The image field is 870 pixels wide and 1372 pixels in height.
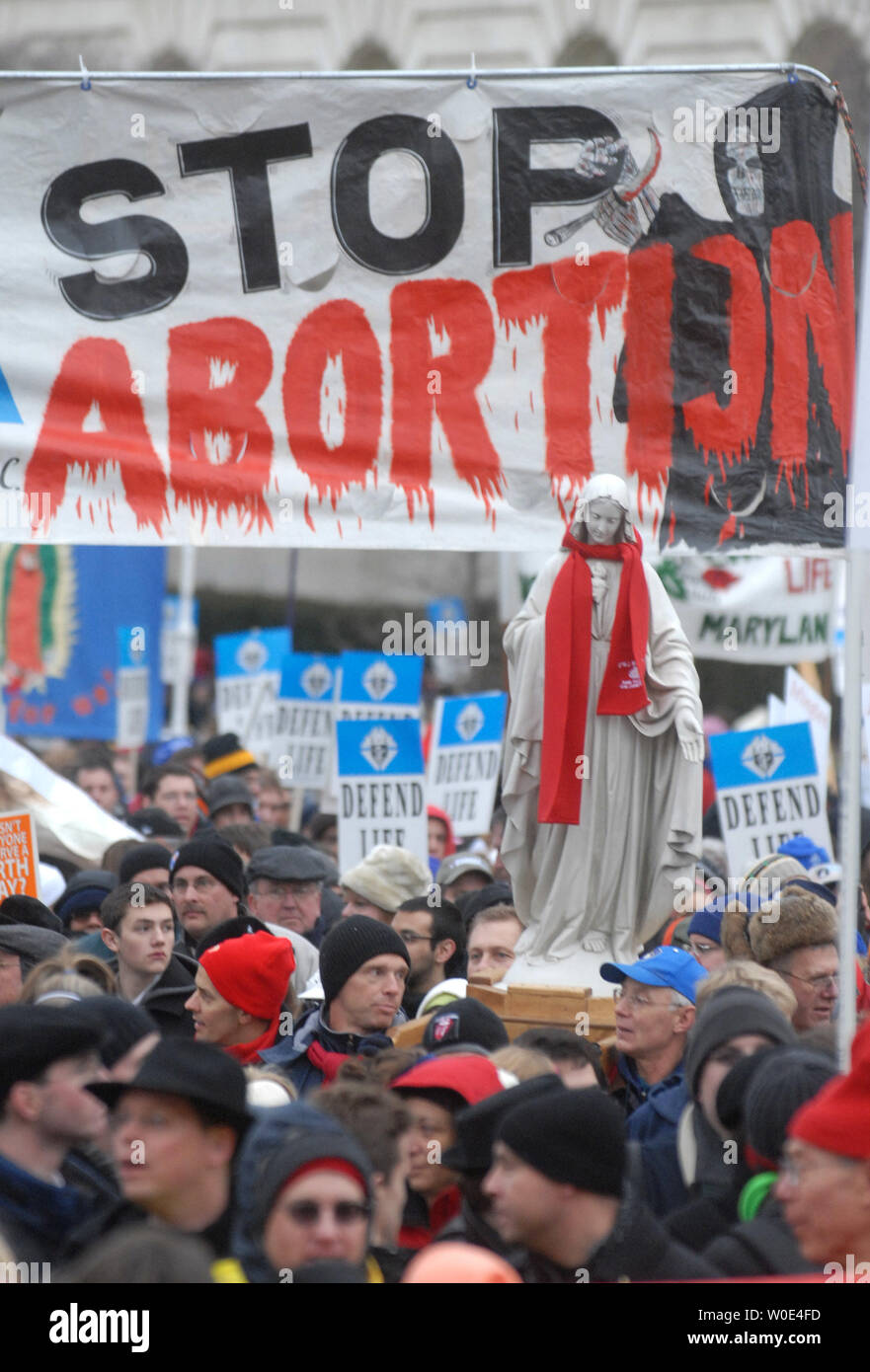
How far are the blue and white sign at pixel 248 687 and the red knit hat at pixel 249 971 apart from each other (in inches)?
354

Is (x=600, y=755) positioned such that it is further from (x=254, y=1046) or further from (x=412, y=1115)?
(x=412, y=1115)

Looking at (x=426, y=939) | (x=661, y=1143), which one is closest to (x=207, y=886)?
(x=426, y=939)

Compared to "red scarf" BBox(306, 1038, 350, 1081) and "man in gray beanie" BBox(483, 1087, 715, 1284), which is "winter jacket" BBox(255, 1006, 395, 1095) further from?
"man in gray beanie" BBox(483, 1087, 715, 1284)

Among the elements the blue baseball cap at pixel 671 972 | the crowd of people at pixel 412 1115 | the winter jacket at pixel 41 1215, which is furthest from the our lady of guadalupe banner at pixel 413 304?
the winter jacket at pixel 41 1215

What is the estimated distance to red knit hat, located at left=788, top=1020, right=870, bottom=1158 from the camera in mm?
3268

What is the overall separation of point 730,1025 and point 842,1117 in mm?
879

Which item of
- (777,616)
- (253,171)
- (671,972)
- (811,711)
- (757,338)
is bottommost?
(671,972)

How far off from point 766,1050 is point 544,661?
251 cm

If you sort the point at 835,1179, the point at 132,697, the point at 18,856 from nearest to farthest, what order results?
the point at 835,1179, the point at 18,856, the point at 132,697

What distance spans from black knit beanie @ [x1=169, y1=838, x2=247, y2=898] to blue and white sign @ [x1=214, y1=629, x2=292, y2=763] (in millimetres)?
7440

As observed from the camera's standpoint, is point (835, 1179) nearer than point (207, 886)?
Yes

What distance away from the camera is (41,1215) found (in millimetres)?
3734
